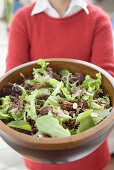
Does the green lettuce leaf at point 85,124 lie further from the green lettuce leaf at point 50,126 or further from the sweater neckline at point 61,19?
the sweater neckline at point 61,19

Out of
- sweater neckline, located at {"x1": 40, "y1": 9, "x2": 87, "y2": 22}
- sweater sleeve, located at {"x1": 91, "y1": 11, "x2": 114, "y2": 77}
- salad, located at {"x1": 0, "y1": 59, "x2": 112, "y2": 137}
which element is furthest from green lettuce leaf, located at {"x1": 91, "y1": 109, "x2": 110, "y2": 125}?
sweater neckline, located at {"x1": 40, "y1": 9, "x2": 87, "y2": 22}

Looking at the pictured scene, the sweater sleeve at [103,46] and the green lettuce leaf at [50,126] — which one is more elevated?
the sweater sleeve at [103,46]

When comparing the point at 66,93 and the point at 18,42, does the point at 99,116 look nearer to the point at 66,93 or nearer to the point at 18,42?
the point at 66,93

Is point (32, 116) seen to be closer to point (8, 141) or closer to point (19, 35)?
point (8, 141)

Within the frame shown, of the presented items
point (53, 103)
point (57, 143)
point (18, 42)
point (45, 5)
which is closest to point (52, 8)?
point (45, 5)

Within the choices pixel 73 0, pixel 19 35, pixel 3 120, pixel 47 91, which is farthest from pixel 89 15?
pixel 3 120

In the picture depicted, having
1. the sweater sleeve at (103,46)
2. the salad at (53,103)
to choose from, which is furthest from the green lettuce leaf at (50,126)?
the sweater sleeve at (103,46)
